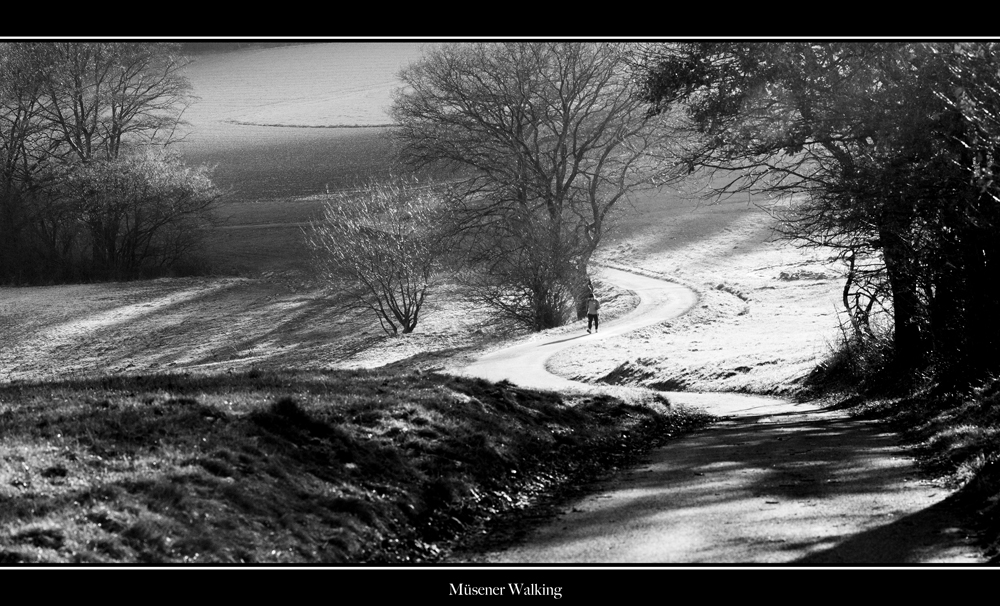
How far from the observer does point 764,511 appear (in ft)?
27.8

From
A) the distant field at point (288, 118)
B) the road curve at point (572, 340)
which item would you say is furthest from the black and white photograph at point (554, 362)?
the distant field at point (288, 118)

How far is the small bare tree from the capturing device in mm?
46094

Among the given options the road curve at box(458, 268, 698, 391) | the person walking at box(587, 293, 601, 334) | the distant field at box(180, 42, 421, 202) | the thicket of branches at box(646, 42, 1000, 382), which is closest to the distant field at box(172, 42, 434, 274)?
the distant field at box(180, 42, 421, 202)

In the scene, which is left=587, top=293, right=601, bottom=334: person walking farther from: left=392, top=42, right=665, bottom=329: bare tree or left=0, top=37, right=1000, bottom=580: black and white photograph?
left=392, top=42, right=665, bottom=329: bare tree

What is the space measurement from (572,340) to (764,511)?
2970 centimetres

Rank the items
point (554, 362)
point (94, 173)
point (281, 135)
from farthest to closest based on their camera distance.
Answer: point (281, 135), point (94, 173), point (554, 362)

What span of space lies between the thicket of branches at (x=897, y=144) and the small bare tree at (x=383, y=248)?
26.9 meters

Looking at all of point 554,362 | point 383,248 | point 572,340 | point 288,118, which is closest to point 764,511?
point 554,362

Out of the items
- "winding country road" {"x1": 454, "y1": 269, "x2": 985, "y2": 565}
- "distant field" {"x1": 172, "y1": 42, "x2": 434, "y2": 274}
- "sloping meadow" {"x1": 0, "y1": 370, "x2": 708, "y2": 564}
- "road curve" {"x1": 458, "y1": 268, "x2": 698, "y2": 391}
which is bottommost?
"road curve" {"x1": 458, "y1": 268, "x2": 698, "y2": 391}

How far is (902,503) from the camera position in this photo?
28.8 ft

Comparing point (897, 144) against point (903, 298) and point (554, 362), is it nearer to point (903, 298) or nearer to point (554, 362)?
point (903, 298)

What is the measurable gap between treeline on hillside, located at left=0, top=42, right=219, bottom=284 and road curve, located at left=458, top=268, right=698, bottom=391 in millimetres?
26725
